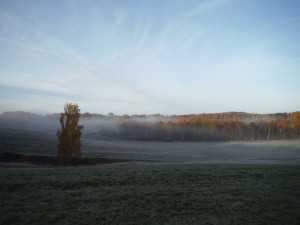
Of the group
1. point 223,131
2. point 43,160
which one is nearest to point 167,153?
point 43,160

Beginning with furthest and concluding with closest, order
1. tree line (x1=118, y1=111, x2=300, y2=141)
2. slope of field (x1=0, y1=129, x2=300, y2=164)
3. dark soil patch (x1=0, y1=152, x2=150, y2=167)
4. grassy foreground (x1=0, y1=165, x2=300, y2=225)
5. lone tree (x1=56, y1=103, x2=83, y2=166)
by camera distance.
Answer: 1. tree line (x1=118, y1=111, x2=300, y2=141)
2. slope of field (x1=0, y1=129, x2=300, y2=164)
3. dark soil patch (x1=0, y1=152, x2=150, y2=167)
4. lone tree (x1=56, y1=103, x2=83, y2=166)
5. grassy foreground (x1=0, y1=165, x2=300, y2=225)

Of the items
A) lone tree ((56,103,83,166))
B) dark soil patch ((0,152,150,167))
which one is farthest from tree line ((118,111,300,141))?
lone tree ((56,103,83,166))

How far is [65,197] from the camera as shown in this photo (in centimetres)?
765

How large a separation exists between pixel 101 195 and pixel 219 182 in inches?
251

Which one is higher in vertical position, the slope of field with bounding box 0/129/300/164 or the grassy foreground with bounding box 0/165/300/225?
the grassy foreground with bounding box 0/165/300/225

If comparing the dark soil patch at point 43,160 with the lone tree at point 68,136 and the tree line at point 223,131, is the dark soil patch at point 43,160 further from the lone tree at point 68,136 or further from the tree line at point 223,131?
the tree line at point 223,131

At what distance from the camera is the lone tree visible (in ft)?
84.2

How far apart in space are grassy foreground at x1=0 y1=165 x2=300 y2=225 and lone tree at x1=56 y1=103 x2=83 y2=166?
1578cm

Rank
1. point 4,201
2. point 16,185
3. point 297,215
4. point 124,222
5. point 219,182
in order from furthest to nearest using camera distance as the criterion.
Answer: point 219,182 < point 16,185 < point 4,201 < point 297,215 < point 124,222

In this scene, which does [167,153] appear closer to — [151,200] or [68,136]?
[68,136]

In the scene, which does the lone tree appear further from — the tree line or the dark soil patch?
the tree line

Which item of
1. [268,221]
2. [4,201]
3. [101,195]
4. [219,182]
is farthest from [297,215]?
[4,201]

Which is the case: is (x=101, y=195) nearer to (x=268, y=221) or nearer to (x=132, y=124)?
(x=268, y=221)

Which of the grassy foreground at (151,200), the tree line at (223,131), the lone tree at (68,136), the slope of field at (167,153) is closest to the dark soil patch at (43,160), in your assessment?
the slope of field at (167,153)
